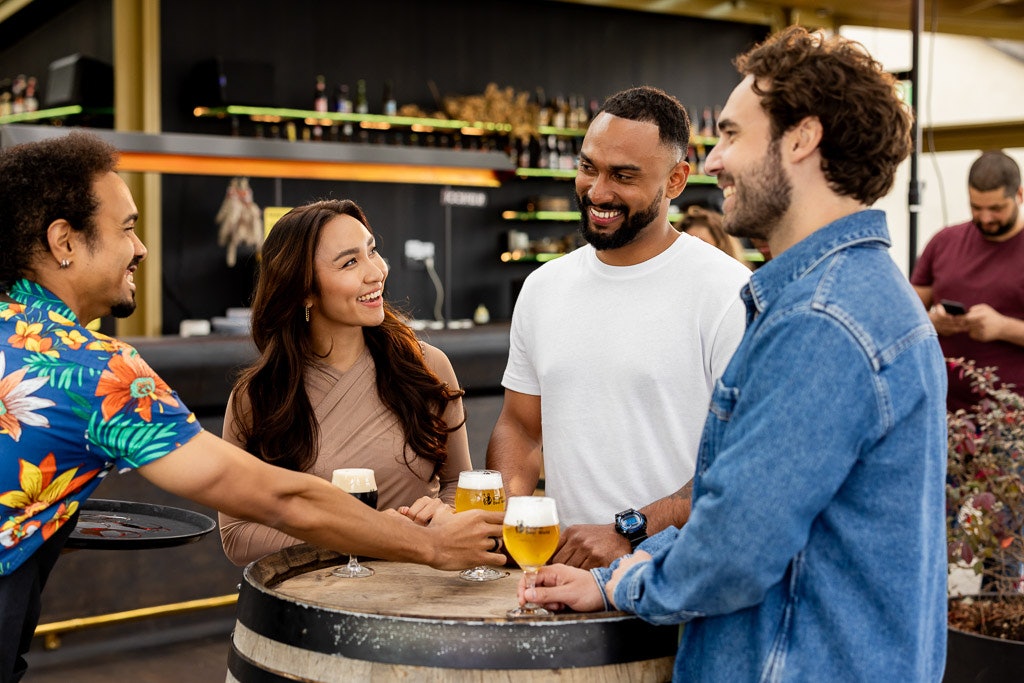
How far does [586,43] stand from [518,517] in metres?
9.24

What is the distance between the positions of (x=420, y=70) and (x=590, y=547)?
8.17 meters

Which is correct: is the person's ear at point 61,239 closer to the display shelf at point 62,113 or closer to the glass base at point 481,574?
the glass base at point 481,574

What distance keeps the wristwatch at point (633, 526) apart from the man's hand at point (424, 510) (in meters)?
0.36

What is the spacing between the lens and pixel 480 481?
187 centimetres

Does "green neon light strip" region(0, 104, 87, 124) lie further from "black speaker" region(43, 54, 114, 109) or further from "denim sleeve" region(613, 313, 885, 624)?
"denim sleeve" region(613, 313, 885, 624)

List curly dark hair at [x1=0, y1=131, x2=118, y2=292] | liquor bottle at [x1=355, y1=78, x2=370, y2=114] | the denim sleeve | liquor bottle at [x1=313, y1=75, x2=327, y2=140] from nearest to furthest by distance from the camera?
the denim sleeve < curly dark hair at [x1=0, y1=131, x2=118, y2=292] < liquor bottle at [x1=313, y1=75, x2=327, y2=140] < liquor bottle at [x1=355, y1=78, x2=370, y2=114]

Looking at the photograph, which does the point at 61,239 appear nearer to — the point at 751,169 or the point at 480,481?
the point at 480,481

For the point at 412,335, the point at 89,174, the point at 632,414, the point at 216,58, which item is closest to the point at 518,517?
the point at 632,414

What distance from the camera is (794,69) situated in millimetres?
1325

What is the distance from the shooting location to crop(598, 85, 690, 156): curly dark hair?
2.17m

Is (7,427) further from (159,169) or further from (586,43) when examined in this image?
(586,43)

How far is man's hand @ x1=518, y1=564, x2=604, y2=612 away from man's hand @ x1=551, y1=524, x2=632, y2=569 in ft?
0.74

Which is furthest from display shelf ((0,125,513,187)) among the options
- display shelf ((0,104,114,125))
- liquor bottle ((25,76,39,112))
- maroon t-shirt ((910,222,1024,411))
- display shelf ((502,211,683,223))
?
maroon t-shirt ((910,222,1024,411))

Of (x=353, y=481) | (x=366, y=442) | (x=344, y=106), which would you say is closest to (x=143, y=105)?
(x=344, y=106)
